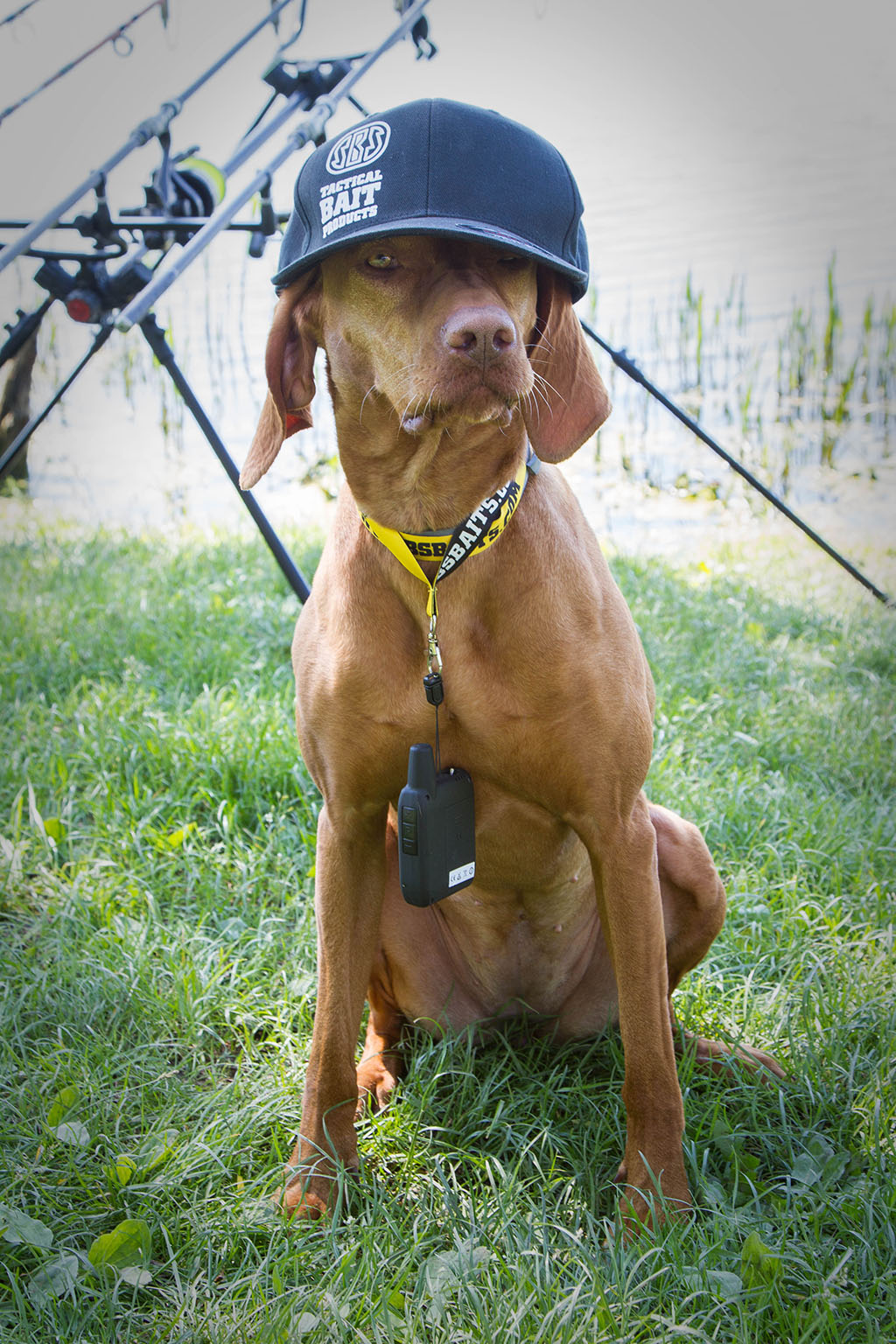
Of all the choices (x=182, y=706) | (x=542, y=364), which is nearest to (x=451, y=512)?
(x=542, y=364)

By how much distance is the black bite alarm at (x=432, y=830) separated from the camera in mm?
1759

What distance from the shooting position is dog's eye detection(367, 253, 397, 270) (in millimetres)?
1617

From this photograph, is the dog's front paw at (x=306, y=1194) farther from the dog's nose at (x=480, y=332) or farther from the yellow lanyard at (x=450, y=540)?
the dog's nose at (x=480, y=332)

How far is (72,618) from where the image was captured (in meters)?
4.21

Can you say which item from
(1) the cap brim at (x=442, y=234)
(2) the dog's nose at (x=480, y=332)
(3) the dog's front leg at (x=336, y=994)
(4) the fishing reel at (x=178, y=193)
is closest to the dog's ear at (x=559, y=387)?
(1) the cap brim at (x=442, y=234)

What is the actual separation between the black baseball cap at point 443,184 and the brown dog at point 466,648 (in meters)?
0.08

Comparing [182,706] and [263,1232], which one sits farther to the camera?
[182,706]

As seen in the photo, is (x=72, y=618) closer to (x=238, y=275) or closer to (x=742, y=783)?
(x=742, y=783)

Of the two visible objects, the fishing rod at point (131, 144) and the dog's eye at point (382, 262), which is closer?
the dog's eye at point (382, 262)

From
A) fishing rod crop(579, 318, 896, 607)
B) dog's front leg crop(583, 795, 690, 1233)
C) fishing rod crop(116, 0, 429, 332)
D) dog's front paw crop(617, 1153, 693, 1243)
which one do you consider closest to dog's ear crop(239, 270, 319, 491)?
fishing rod crop(116, 0, 429, 332)

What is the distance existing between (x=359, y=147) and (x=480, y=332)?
35 cm

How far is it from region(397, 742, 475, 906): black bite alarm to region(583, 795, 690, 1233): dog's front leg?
0.22m

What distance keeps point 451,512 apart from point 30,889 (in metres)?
1.61

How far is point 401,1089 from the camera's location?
211 cm
